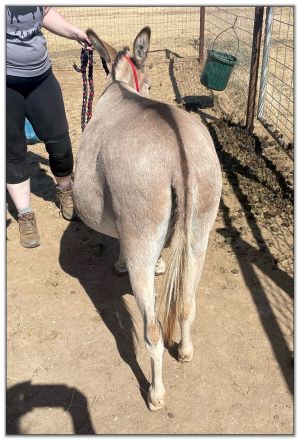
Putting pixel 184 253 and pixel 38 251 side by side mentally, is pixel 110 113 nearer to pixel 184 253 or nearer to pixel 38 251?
pixel 184 253

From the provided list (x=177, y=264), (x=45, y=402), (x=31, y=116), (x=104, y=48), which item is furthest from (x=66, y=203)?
(x=177, y=264)

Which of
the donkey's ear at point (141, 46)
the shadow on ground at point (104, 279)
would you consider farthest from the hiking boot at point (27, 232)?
the donkey's ear at point (141, 46)

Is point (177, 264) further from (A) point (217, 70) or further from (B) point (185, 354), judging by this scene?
(A) point (217, 70)

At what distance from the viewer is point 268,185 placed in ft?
13.3

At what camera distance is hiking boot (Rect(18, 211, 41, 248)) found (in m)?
3.53

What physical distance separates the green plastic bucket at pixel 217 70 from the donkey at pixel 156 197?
10.1 feet

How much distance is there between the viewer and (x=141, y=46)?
10.2 ft

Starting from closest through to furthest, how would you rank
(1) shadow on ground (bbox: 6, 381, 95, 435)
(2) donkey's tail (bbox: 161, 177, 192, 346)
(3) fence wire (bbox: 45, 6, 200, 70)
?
(2) donkey's tail (bbox: 161, 177, 192, 346)
(1) shadow on ground (bbox: 6, 381, 95, 435)
(3) fence wire (bbox: 45, 6, 200, 70)

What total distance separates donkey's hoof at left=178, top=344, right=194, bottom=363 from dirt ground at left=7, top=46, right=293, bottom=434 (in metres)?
0.04

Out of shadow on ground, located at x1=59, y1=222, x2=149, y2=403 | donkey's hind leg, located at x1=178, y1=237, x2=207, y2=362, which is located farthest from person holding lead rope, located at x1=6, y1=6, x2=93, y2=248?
donkey's hind leg, located at x1=178, y1=237, x2=207, y2=362

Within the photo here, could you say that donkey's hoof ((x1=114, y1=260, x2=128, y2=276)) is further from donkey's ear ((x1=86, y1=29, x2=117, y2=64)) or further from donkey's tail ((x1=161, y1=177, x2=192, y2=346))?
donkey's ear ((x1=86, y1=29, x2=117, y2=64))

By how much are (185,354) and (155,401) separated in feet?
1.11

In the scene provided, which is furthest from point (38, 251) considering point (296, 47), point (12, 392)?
point (296, 47)

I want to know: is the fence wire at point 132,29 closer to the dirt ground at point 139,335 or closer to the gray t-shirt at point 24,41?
the gray t-shirt at point 24,41
